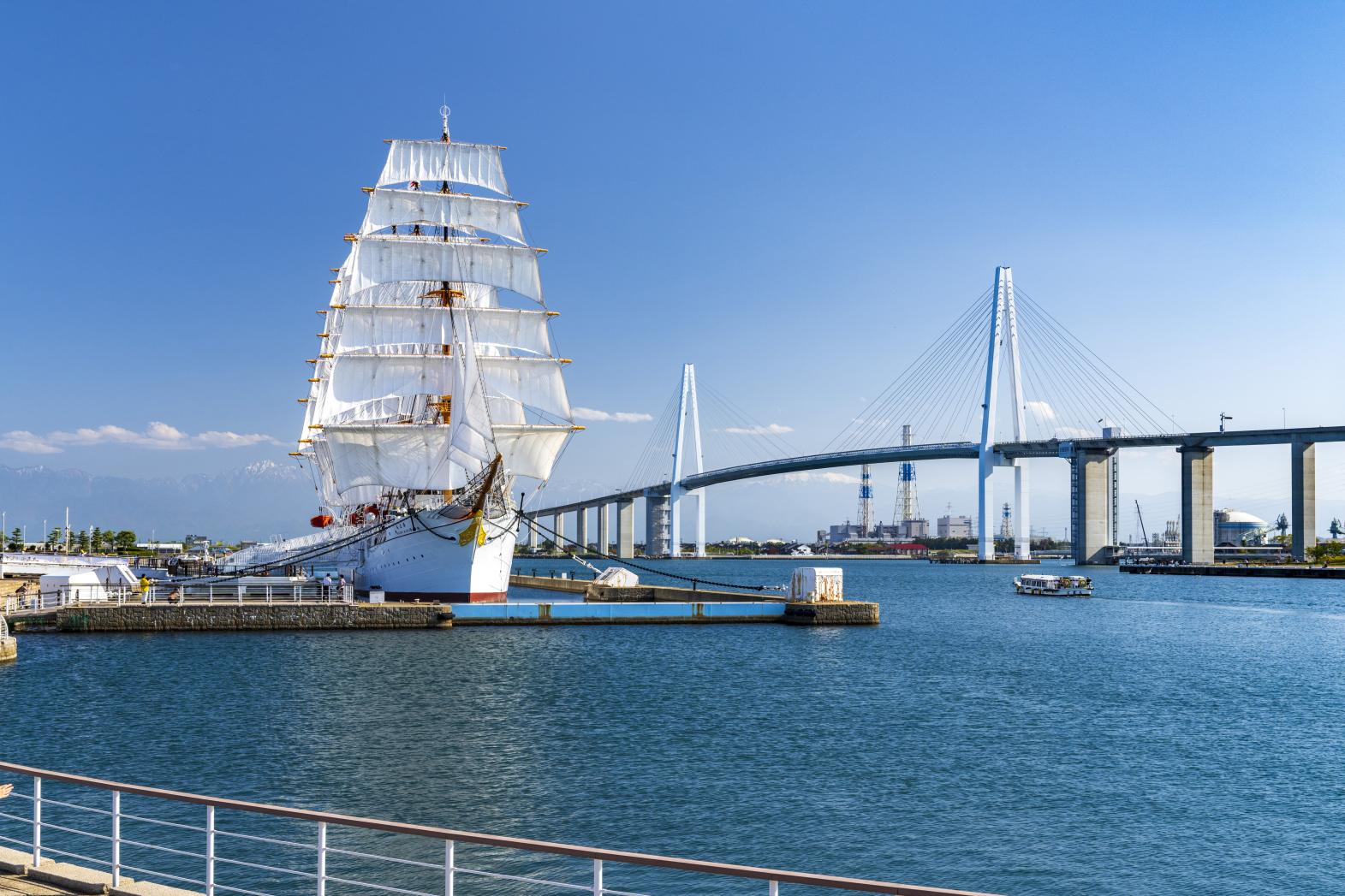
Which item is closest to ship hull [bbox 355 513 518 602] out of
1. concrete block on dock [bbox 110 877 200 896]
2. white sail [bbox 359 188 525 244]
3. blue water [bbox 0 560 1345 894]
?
blue water [bbox 0 560 1345 894]

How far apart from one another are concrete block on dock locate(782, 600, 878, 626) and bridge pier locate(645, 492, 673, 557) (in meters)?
89.4

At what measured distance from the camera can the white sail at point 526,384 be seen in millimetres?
51531

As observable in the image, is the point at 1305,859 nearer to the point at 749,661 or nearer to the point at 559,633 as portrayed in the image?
the point at 749,661

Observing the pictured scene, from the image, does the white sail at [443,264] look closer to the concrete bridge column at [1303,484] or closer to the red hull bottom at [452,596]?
the red hull bottom at [452,596]

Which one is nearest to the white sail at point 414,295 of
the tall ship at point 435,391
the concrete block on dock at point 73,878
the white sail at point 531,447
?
the tall ship at point 435,391

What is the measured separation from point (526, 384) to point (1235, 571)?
7595 cm

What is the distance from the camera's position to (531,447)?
48.7 m

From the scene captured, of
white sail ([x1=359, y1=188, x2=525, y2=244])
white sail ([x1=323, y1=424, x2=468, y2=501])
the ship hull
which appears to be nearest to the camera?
the ship hull

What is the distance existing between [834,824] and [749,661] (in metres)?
17.3

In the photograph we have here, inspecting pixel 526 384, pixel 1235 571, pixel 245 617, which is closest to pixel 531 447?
pixel 526 384

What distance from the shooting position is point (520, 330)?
54094 mm

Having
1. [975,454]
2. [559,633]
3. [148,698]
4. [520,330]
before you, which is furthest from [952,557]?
[148,698]

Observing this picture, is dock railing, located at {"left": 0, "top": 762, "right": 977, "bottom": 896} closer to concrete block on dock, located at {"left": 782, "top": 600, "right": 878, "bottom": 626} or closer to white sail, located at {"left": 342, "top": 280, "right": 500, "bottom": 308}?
concrete block on dock, located at {"left": 782, "top": 600, "right": 878, "bottom": 626}

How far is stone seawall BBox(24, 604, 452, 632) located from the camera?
34.9 metres
